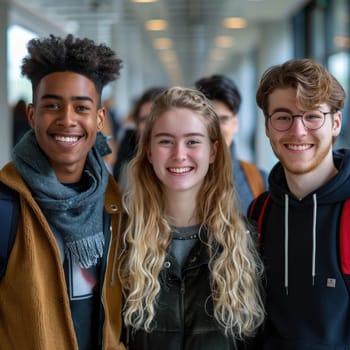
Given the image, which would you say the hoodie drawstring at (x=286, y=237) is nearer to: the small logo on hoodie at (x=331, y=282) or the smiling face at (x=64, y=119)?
the small logo on hoodie at (x=331, y=282)

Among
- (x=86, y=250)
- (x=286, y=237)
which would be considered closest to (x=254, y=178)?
(x=286, y=237)

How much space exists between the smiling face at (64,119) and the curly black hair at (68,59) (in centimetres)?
3

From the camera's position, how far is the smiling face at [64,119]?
6.37 feet

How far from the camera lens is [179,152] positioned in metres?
2.06

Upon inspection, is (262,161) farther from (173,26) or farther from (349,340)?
(349,340)

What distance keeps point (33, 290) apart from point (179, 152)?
756mm

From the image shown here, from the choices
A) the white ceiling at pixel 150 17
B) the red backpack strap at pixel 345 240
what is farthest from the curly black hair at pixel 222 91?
the white ceiling at pixel 150 17

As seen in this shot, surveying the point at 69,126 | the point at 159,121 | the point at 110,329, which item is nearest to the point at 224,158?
Answer: the point at 159,121

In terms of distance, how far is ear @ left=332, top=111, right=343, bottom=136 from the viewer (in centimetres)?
196

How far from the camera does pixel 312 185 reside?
1935 millimetres

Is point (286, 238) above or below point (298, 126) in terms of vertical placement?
below

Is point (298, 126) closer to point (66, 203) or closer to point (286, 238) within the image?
point (286, 238)

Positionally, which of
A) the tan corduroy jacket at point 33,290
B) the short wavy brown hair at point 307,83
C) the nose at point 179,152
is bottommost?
the tan corduroy jacket at point 33,290

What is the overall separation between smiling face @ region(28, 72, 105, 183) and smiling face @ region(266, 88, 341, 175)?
726mm
